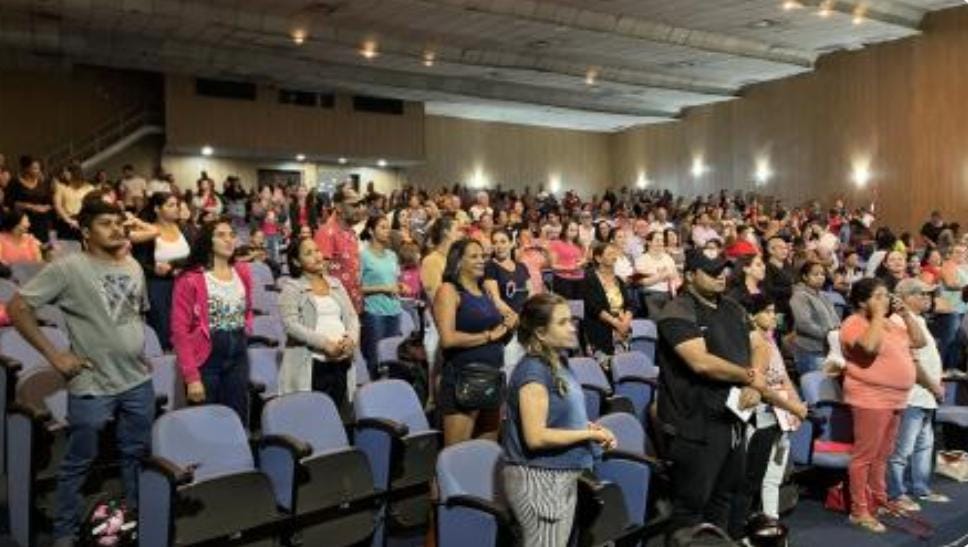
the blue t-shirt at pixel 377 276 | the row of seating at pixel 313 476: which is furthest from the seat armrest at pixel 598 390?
the blue t-shirt at pixel 377 276

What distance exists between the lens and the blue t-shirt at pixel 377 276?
212 inches

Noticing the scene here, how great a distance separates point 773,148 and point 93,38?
511 inches

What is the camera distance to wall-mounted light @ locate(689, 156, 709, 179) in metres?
20.5

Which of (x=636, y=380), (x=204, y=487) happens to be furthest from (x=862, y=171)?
(x=204, y=487)

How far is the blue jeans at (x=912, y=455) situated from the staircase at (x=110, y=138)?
15.1m

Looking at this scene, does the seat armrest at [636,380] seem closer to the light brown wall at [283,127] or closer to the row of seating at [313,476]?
the row of seating at [313,476]

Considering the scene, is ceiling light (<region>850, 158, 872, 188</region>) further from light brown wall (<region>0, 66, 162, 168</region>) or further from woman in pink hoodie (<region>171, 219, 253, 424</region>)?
woman in pink hoodie (<region>171, 219, 253, 424</region>)

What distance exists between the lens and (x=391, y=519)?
3787mm

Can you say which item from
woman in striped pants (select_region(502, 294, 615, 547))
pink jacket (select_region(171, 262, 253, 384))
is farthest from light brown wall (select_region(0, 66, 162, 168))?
woman in striped pants (select_region(502, 294, 615, 547))

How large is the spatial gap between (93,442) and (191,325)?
0.72 meters

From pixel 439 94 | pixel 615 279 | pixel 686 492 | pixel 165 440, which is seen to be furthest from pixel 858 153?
pixel 165 440

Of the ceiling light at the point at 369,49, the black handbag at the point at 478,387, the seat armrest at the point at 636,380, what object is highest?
the ceiling light at the point at 369,49

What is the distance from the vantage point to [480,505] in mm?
2990

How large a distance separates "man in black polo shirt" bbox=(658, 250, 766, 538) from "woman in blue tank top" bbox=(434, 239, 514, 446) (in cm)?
71
